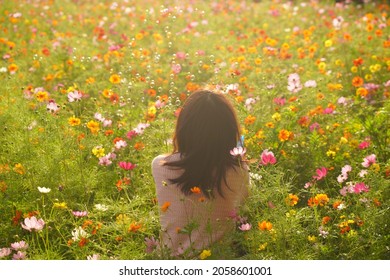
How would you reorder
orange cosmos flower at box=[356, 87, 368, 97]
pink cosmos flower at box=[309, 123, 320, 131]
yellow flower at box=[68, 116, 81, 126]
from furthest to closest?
1. orange cosmos flower at box=[356, 87, 368, 97]
2. pink cosmos flower at box=[309, 123, 320, 131]
3. yellow flower at box=[68, 116, 81, 126]

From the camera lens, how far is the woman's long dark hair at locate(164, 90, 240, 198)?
8.79ft

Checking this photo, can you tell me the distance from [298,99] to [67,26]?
→ 316 centimetres

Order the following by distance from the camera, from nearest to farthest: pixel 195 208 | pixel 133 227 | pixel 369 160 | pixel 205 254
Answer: pixel 205 254 < pixel 133 227 < pixel 195 208 < pixel 369 160

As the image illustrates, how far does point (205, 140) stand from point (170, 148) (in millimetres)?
670

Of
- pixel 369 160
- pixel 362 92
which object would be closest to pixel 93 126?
pixel 369 160

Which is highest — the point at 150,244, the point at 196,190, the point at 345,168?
the point at 196,190

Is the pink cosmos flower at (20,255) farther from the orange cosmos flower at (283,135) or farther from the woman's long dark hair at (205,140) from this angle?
the orange cosmos flower at (283,135)

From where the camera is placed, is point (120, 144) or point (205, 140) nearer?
point (205, 140)

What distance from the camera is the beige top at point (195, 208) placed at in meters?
2.69

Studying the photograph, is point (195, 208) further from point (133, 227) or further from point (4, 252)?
point (4, 252)

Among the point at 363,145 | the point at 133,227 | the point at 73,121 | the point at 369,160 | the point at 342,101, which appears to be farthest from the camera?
the point at 342,101

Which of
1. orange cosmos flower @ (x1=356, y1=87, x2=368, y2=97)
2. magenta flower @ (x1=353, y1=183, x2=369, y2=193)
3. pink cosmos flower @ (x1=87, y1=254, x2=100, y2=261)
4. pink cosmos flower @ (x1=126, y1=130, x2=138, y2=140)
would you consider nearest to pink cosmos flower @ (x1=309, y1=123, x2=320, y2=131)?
orange cosmos flower @ (x1=356, y1=87, x2=368, y2=97)

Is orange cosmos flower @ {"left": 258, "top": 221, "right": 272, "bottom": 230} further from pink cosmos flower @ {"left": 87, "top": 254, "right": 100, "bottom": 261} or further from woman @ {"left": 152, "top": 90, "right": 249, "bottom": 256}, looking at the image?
pink cosmos flower @ {"left": 87, "top": 254, "right": 100, "bottom": 261}

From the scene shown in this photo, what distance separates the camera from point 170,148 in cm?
334
